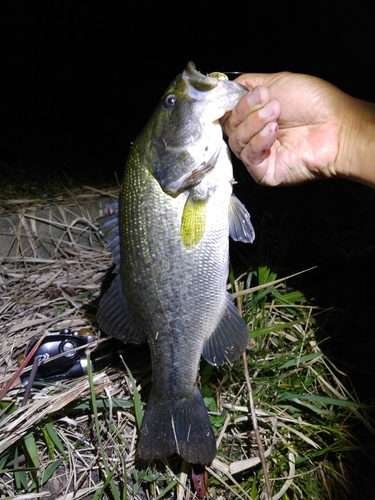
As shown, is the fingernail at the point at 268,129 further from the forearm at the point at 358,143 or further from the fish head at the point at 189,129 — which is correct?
the forearm at the point at 358,143

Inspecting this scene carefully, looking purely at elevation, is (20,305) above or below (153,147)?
below

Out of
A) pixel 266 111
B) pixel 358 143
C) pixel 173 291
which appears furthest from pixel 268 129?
pixel 173 291

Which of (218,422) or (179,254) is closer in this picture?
(179,254)

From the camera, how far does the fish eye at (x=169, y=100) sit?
185cm

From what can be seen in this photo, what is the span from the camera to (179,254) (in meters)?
1.90

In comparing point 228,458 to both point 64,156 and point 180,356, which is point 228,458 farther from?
point 64,156

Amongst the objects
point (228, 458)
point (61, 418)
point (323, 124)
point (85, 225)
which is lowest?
point (228, 458)

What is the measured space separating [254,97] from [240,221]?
51 centimetres

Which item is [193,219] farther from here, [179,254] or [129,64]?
[129,64]

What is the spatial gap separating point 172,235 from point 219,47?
2797 mm

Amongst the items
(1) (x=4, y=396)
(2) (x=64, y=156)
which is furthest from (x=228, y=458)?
(2) (x=64, y=156)

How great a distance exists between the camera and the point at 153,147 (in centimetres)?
191

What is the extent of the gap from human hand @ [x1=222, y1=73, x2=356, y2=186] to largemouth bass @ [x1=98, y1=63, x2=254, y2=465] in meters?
0.12

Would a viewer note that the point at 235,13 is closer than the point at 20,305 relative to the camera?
No
